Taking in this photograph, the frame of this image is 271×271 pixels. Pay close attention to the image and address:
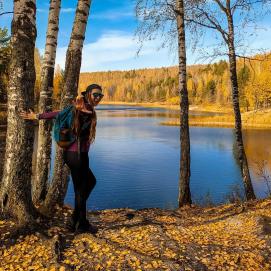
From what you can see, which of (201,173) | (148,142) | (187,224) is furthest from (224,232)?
(148,142)

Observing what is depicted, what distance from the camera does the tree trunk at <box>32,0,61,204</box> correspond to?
311 inches

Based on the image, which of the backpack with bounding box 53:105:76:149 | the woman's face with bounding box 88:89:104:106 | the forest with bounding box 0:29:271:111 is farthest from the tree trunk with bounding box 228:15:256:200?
the backpack with bounding box 53:105:76:149

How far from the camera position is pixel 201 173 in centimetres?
2353

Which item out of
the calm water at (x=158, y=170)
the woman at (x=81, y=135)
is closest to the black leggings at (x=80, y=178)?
the woman at (x=81, y=135)

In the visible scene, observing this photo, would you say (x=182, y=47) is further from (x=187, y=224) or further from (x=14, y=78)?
(x=14, y=78)

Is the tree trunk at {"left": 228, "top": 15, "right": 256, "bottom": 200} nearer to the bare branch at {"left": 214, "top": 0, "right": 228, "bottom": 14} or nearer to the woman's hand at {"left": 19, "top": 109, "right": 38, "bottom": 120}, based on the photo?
the bare branch at {"left": 214, "top": 0, "right": 228, "bottom": 14}

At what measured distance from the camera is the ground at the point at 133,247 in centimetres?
506

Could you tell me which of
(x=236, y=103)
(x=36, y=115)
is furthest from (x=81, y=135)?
(x=236, y=103)

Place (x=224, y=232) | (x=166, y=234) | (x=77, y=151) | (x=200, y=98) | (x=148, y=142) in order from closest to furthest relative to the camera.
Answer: (x=77, y=151) → (x=166, y=234) → (x=224, y=232) → (x=148, y=142) → (x=200, y=98)

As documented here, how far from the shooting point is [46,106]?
27.1ft

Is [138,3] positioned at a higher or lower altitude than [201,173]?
higher

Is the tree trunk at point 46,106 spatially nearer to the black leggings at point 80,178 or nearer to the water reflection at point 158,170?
the black leggings at point 80,178

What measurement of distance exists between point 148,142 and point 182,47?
26.3 m

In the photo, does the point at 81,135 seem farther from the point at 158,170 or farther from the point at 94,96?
the point at 158,170
